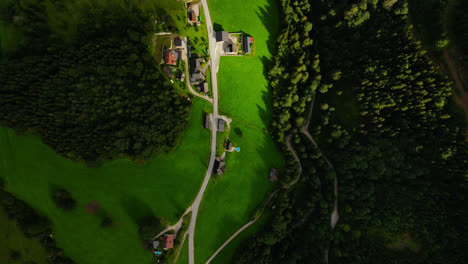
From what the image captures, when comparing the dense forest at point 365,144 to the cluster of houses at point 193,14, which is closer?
the dense forest at point 365,144

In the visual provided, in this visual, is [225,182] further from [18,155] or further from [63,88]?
[18,155]

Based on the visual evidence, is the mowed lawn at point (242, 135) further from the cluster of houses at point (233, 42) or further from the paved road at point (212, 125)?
the cluster of houses at point (233, 42)

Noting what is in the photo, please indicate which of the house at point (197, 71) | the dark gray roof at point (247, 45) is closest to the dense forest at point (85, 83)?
the house at point (197, 71)

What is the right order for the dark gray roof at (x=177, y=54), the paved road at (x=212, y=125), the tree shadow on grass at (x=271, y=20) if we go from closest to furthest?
the paved road at (x=212, y=125), the dark gray roof at (x=177, y=54), the tree shadow on grass at (x=271, y=20)

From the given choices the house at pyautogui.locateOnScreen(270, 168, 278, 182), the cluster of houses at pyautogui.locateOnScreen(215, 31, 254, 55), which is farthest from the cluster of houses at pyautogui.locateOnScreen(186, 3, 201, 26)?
the house at pyautogui.locateOnScreen(270, 168, 278, 182)

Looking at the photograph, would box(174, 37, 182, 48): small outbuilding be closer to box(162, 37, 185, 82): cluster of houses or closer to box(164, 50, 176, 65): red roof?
box(162, 37, 185, 82): cluster of houses

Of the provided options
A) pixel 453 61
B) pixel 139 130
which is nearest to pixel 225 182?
pixel 139 130

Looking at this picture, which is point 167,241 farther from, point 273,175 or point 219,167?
point 273,175
